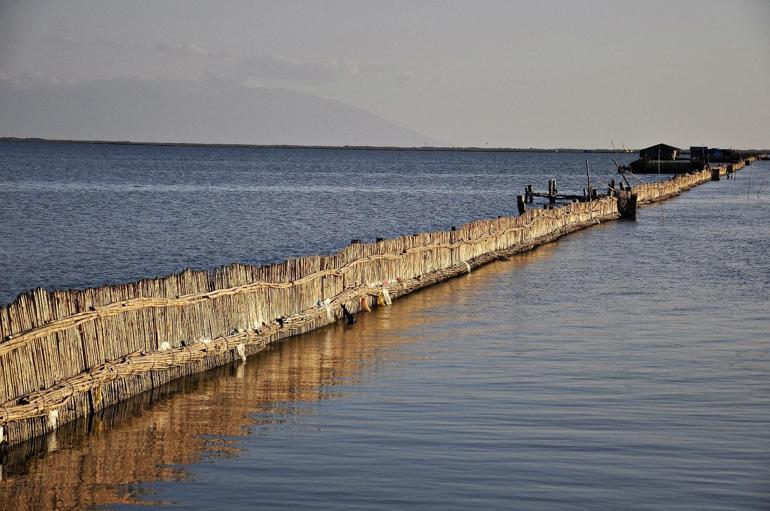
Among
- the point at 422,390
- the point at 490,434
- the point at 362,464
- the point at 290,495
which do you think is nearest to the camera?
the point at 290,495

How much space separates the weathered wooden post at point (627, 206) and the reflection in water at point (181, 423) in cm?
3338

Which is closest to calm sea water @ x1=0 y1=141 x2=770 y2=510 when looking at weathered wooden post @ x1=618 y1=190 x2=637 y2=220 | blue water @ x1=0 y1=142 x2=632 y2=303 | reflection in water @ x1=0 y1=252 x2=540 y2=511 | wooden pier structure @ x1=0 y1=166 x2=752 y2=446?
reflection in water @ x1=0 y1=252 x2=540 y2=511

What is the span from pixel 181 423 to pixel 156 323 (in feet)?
6.03

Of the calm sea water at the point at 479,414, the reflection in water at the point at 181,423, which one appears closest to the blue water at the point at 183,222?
the calm sea water at the point at 479,414

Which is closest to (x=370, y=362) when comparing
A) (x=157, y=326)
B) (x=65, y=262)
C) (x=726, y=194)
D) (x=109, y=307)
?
(x=157, y=326)

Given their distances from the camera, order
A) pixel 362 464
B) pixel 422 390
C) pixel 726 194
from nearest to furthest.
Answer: pixel 362 464 → pixel 422 390 → pixel 726 194

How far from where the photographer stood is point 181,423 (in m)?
12.0

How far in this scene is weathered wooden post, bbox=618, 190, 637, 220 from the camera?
49438mm

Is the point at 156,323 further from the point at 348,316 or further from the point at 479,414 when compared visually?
the point at 348,316

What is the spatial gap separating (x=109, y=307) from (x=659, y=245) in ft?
85.7

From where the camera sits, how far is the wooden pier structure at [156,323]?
36.0ft

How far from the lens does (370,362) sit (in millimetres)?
15258

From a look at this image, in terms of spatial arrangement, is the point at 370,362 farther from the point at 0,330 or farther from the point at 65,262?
the point at 65,262

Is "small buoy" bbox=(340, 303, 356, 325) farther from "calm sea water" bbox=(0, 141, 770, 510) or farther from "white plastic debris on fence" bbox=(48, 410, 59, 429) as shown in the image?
"white plastic debris on fence" bbox=(48, 410, 59, 429)
